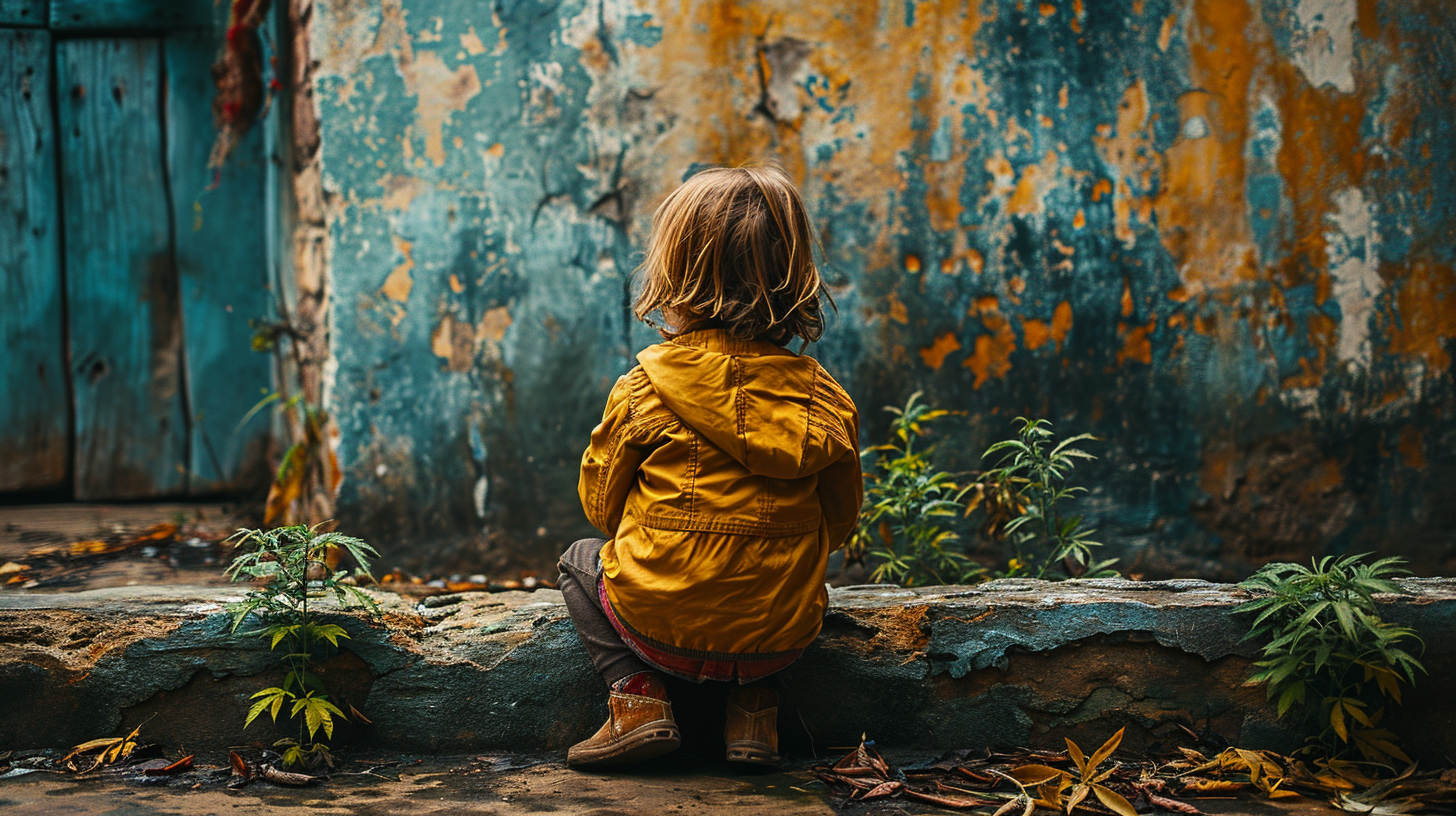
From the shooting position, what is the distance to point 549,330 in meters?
2.87

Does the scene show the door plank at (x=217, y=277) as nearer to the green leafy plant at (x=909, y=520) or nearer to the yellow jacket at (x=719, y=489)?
the green leafy plant at (x=909, y=520)

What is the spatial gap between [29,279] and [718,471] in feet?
10.3

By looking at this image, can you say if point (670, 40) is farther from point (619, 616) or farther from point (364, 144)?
point (619, 616)

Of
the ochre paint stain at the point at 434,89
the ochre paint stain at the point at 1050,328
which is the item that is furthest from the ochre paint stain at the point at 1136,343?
the ochre paint stain at the point at 434,89

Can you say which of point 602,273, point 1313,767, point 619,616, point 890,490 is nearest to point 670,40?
point 602,273

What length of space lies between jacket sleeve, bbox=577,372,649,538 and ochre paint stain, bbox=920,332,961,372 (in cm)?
137

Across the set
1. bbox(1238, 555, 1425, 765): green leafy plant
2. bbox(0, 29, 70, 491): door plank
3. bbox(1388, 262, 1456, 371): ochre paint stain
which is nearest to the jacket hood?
bbox(1238, 555, 1425, 765): green leafy plant

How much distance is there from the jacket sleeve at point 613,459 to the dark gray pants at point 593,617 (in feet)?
0.37

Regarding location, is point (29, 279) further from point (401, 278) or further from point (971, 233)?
point (971, 233)

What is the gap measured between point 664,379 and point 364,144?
1602 millimetres

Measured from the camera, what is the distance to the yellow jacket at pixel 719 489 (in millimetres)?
1647

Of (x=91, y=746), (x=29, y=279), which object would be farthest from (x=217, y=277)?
(x=91, y=746)

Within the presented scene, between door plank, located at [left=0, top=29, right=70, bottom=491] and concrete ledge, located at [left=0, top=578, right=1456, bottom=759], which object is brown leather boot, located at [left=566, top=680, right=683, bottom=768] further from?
door plank, located at [left=0, top=29, right=70, bottom=491]

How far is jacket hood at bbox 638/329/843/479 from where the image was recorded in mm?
1640
